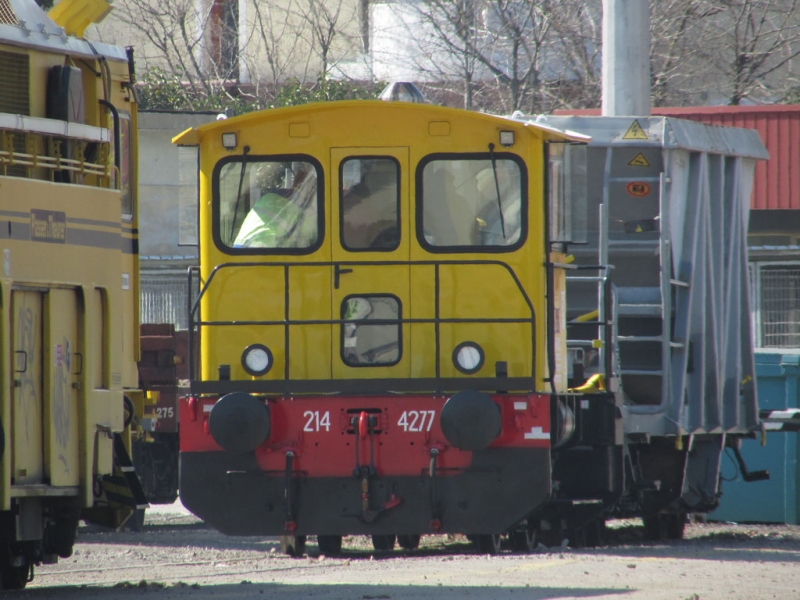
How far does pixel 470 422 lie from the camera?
26.5ft

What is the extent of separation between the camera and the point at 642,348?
38.4 feet

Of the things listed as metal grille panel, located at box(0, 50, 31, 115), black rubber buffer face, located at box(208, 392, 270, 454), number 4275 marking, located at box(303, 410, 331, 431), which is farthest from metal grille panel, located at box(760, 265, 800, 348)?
metal grille panel, located at box(0, 50, 31, 115)

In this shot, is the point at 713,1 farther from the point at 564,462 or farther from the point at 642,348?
the point at 564,462

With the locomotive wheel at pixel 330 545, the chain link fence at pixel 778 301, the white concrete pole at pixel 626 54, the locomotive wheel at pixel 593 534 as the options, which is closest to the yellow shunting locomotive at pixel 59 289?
the locomotive wheel at pixel 330 545

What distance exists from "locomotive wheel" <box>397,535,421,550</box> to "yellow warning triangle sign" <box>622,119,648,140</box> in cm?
400

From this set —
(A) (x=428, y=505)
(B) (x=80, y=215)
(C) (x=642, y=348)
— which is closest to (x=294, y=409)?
(A) (x=428, y=505)

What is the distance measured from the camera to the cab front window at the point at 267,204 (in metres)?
8.93

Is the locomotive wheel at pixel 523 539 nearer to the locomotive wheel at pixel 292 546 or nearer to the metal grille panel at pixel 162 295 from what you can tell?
the locomotive wheel at pixel 292 546

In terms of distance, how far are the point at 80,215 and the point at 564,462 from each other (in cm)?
427

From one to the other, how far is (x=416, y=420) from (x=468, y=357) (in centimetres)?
60

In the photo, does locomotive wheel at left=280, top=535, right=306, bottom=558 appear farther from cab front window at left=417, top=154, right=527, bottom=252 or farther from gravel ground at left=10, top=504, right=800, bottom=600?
cab front window at left=417, top=154, right=527, bottom=252

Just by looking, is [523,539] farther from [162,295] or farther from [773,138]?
[773,138]

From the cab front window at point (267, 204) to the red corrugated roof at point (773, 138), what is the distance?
12523mm

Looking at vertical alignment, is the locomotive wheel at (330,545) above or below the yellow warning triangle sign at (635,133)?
below
